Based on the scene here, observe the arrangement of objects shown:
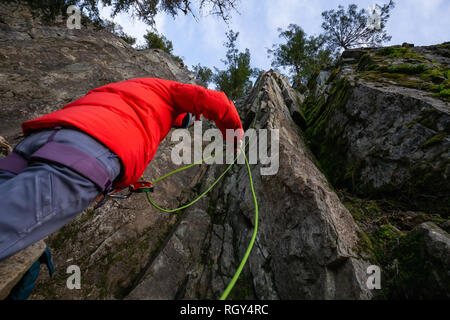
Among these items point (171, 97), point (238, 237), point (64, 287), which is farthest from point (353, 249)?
point (64, 287)

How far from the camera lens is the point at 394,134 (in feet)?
10.6

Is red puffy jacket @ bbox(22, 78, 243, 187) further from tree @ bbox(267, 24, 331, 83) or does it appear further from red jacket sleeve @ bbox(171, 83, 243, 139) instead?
tree @ bbox(267, 24, 331, 83)

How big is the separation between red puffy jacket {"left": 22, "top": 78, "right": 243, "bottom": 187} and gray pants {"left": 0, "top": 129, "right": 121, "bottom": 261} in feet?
0.36

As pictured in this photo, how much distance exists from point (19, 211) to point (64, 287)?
2.30m

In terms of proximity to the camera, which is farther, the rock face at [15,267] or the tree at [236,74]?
the tree at [236,74]

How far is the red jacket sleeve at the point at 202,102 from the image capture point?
229 centimetres

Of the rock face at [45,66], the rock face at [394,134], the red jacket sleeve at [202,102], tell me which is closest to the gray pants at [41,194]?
the red jacket sleeve at [202,102]

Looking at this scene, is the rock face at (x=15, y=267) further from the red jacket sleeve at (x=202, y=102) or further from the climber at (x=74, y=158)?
the red jacket sleeve at (x=202, y=102)

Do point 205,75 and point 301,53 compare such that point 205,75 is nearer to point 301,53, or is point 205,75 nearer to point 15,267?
point 301,53

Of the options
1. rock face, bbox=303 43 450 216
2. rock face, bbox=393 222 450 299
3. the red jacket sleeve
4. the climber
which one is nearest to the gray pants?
the climber

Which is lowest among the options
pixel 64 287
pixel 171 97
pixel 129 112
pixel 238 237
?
pixel 64 287

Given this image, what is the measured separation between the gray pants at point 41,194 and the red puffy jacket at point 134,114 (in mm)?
108
